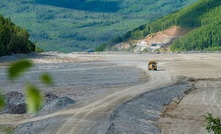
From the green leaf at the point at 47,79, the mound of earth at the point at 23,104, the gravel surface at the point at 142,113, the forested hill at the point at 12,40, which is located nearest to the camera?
the green leaf at the point at 47,79

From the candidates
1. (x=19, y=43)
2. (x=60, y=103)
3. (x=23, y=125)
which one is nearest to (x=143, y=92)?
(x=60, y=103)

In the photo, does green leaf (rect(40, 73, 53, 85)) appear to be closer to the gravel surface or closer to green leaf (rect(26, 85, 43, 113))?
green leaf (rect(26, 85, 43, 113))

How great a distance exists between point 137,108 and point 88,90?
1418 cm

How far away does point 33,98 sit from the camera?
2922 millimetres

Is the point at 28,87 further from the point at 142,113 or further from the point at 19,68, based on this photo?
the point at 142,113

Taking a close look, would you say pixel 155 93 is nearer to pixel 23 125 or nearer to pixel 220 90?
pixel 220 90

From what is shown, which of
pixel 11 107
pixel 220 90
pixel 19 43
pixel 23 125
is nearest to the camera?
pixel 23 125

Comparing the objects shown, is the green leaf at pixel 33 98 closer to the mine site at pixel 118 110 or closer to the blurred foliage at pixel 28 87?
the blurred foliage at pixel 28 87

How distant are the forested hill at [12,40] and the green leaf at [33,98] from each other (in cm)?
11043

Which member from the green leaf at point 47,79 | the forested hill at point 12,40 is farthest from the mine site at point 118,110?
the forested hill at point 12,40

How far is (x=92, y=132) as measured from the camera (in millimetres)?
27203

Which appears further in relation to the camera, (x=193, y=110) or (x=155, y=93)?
(x=155, y=93)

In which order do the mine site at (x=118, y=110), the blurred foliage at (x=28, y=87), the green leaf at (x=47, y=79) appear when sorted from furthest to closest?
1. the mine site at (x=118, y=110)
2. the green leaf at (x=47, y=79)
3. the blurred foliage at (x=28, y=87)

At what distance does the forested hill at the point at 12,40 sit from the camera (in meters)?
117
